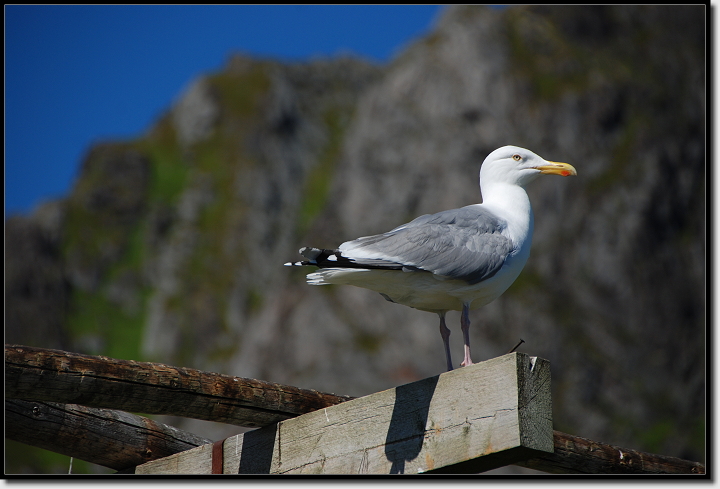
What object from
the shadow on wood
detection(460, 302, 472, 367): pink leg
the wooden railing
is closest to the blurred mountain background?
detection(460, 302, 472, 367): pink leg

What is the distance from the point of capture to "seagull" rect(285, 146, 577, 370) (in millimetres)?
4215

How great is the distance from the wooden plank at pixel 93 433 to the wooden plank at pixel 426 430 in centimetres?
71

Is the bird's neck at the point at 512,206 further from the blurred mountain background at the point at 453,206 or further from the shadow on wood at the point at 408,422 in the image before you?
the blurred mountain background at the point at 453,206

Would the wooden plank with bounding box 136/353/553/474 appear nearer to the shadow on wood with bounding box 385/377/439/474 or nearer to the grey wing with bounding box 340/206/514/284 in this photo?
the shadow on wood with bounding box 385/377/439/474

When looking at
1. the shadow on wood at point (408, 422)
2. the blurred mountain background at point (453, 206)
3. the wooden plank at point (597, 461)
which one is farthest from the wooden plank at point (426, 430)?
the blurred mountain background at point (453, 206)

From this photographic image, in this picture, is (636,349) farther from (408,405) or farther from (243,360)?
(408,405)

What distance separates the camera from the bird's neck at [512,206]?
5.11 m

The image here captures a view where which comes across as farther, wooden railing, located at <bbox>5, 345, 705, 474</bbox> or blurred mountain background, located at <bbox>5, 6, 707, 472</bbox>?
blurred mountain background, located at <bbox>5, 6, 707, 472</bbox>

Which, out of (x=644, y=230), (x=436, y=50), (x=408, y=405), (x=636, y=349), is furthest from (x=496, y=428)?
(x=436, y=50)

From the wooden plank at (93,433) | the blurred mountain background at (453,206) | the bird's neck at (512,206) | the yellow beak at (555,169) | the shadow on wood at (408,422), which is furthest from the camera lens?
the blurred mountain background at (453,206)

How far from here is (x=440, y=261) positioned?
4477 millimetres

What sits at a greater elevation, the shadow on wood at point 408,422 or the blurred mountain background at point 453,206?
the blurred mountain background at point 453,206

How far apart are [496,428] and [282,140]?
2702 inches

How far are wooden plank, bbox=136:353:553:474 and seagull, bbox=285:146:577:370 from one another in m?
0.69
